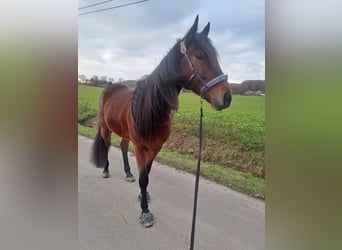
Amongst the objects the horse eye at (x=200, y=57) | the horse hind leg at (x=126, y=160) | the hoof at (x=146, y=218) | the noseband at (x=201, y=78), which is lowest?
the hoof at (x=146, y=218)

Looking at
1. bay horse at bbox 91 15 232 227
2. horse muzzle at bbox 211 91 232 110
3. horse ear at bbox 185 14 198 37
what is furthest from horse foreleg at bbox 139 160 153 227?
horse ear at bbox 185 14 198 37

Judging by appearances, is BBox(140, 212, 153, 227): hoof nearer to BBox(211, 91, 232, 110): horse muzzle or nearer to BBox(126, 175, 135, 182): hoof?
BBox(126, 175, 135, 182): hoof

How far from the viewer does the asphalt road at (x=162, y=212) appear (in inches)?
33.5

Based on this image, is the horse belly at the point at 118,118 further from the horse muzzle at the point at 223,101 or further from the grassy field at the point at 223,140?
the horse muzzle at the point at 223,101

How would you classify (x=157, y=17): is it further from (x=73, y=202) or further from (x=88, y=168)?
A: (x=73, y=202)

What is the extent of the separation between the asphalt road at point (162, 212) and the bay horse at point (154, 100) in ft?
0.13

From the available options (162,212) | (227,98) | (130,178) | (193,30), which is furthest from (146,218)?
(193,30)

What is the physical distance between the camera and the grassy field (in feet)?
2.60

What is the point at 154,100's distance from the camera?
0.97 m

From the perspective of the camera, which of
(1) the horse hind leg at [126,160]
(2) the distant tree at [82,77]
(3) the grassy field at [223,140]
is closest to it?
(3) the grassy field at [223,140]

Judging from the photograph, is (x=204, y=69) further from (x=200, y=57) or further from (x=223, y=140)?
(x=223, y=140)

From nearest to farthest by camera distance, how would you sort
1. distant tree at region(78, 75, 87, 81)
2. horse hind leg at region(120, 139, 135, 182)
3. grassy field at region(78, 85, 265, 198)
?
1. grassy field at region(78, 85, 265, 198)
2. distant tree at region(78, 75, 87, 81)
3. horse hind leg at region(120, 139, 135, 182)

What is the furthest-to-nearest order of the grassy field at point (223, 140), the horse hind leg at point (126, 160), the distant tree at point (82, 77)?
the horse hind leg at point (126, 160)
the distant tree at point (82, 77)
the grassy field at point (223, 140)

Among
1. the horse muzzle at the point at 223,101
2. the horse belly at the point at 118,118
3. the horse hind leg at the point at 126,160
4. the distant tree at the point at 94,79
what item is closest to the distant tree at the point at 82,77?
the distant tree at the point at 94,79
